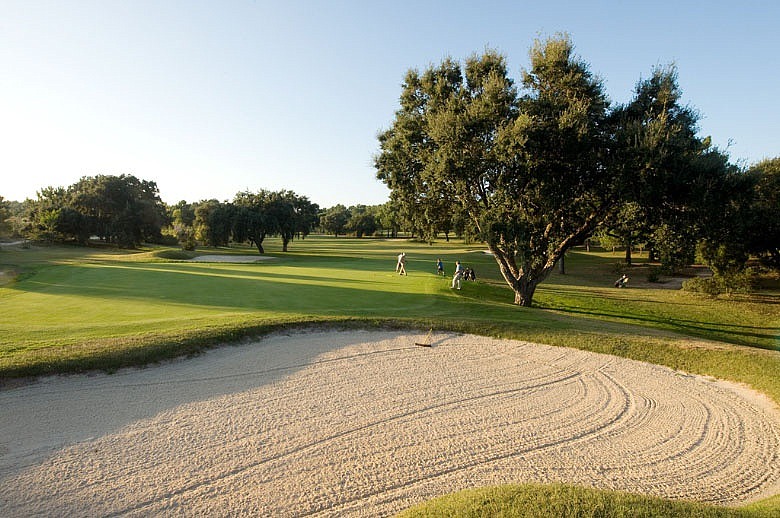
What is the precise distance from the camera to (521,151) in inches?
724

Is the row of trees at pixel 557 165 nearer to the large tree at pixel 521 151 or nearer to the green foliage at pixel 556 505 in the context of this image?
the large tree at pixel 521 151

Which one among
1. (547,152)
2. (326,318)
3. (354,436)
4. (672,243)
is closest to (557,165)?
(547,152)

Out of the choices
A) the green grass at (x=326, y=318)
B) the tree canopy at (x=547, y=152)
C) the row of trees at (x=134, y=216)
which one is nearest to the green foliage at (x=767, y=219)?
the green grass at (x=326, y=318)

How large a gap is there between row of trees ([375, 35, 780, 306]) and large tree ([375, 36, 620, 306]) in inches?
2.5

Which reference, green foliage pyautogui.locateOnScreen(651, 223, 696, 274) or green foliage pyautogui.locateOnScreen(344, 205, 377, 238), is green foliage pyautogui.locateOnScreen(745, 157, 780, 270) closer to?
green foliage pyautogui.locateOnScreen(651, 223, 696, 274)

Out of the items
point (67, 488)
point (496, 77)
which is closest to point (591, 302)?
point (496, 77)

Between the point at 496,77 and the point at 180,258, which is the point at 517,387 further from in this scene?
the point at 180,258

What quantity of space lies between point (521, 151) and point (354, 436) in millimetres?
15236

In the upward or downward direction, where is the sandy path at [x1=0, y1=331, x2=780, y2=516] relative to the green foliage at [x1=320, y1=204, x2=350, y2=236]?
downward

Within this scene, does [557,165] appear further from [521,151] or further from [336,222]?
[336,222]

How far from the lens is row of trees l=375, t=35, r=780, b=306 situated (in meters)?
Result: 17.8

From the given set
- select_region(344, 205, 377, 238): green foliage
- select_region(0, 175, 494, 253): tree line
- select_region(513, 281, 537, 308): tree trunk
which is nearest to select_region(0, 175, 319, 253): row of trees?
select_region(0, 175, 494, 253): tree line

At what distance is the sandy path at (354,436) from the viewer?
5.81m

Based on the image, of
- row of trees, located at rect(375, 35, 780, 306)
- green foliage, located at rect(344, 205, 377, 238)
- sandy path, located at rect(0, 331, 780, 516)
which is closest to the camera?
sandy path, located at rect(0, 331, 780, 516)
